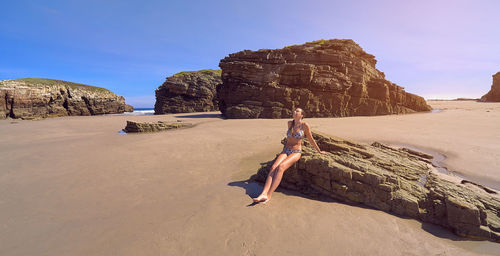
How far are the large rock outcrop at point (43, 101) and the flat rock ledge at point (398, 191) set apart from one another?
4626 centimetres

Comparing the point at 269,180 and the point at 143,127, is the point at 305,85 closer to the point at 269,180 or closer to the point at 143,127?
the point at 143,127

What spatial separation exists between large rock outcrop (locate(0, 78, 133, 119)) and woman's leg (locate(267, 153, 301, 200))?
45515mm

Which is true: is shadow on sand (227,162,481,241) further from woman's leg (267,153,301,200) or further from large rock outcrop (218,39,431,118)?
large rock outcrop (218,39,431,118)

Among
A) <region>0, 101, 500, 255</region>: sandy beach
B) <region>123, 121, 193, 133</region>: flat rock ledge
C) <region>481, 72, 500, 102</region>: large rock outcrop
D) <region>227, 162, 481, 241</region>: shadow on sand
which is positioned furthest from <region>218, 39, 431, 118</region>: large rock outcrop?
<region>481, 72, 500, 102</region>: large rock outcrop

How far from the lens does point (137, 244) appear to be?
3.20 metres

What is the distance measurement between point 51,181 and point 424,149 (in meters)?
14.4

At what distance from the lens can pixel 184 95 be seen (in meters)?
41.0

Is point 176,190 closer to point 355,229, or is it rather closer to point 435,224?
point 355,229

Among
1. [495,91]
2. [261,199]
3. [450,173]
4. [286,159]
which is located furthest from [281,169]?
[495,91]

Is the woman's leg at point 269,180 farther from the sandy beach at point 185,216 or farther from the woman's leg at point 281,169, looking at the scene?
the sandy beach at point 185,216

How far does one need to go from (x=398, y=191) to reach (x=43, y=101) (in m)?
54.0

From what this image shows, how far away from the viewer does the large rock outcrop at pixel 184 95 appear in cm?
4003

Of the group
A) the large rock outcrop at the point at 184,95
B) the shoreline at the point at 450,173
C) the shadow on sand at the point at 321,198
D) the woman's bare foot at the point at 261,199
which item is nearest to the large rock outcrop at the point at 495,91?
the shoreline at the point at 450,173

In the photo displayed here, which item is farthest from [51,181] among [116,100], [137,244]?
[116,100]
